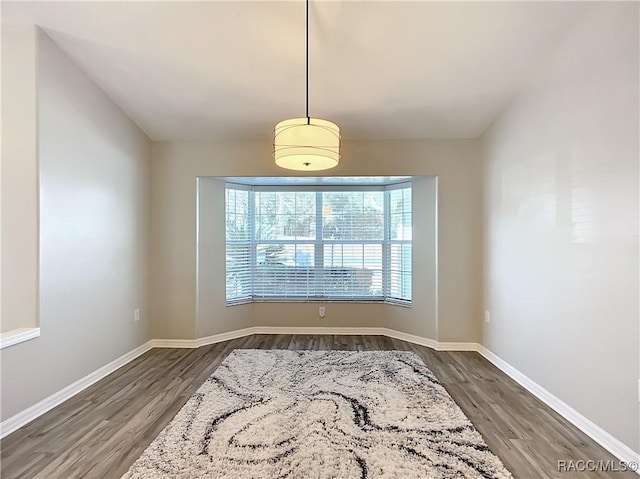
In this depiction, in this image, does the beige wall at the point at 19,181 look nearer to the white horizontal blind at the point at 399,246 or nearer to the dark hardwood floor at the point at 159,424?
the dark hardwood floor at the point at 159,424

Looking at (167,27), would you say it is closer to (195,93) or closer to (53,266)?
(195,93)

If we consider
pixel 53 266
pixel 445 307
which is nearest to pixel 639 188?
pixel 445 307

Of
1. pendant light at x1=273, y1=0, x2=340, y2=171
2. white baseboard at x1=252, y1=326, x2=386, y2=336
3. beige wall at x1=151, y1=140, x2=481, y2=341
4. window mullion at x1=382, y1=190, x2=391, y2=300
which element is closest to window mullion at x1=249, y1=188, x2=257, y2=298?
white baseboard at x1=252, y1=326, x2=386, y2=336

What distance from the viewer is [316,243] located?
16.3 feet

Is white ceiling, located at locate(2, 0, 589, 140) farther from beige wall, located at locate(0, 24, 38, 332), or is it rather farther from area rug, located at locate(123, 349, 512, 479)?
area rug, located at locate(123, 349, 512, 479)

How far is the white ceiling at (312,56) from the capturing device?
8.17ft

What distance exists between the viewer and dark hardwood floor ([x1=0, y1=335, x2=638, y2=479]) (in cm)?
198

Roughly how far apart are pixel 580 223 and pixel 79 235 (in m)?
3.91

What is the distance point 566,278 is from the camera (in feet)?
8.39

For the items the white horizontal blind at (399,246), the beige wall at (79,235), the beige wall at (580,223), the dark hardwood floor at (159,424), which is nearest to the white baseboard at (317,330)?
the white horizontal blind at (399,246)

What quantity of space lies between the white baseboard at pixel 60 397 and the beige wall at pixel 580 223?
3.80m

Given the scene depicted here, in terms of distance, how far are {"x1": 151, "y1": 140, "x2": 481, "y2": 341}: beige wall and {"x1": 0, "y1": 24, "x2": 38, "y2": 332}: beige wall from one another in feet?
5.56

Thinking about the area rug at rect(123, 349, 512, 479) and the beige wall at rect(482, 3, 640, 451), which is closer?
the area rug at rect(123, 349, 512, 479)

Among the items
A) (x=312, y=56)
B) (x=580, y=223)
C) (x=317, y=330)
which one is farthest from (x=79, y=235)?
(x=580, y=223)
